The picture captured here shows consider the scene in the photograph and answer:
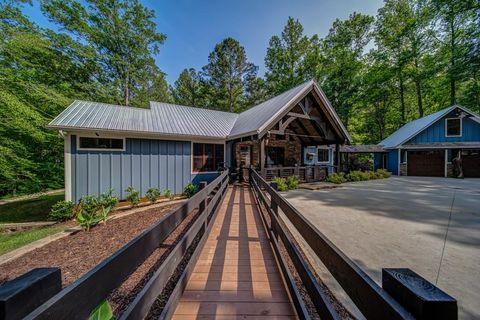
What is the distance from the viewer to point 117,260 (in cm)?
100

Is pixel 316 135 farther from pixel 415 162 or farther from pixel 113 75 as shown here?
pixel 113 75

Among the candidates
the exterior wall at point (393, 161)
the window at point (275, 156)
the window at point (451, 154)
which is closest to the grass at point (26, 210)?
the window at point (275, 156)

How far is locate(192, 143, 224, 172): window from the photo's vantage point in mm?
9578

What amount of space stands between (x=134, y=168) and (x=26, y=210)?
5608 mm

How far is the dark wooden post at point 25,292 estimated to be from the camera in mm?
590

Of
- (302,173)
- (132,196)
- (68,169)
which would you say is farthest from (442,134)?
(68,169)

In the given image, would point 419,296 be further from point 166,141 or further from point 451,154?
point 451,154

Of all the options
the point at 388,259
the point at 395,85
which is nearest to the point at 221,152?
the point at 388,259

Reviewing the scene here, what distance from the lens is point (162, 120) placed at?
951 centimetres

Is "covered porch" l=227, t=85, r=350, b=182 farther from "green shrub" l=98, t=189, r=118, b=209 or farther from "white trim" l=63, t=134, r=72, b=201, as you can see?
"white trim" l=63, t=134, r=72, b=201

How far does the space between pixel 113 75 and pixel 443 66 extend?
2793 centimetres

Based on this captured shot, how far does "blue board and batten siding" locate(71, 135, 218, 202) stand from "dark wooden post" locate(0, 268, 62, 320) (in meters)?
7.92

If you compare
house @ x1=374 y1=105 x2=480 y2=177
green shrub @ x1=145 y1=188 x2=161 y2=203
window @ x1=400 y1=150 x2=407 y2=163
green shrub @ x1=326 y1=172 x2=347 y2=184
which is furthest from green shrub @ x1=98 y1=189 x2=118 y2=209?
window @ x1=400 y1=150 x2=407 y2=163

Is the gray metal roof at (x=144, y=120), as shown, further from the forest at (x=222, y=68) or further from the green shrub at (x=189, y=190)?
the forest at (x=222, y=68)
